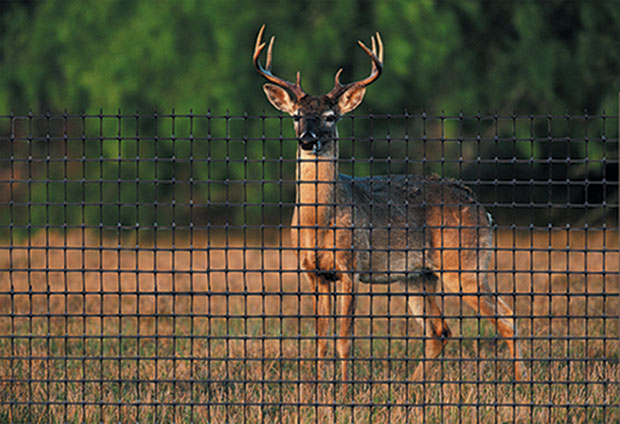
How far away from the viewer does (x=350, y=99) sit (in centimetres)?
830

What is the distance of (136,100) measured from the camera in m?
16.9

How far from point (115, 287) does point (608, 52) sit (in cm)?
969

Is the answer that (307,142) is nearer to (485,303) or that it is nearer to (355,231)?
(355,231)

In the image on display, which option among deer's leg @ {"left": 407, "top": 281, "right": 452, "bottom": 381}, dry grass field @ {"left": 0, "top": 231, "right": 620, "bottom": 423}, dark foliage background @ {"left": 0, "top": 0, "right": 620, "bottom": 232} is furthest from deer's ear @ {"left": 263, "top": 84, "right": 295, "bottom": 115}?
dark foliage background @ {"left": 0, "top": 0, "right": 620, "bottom": 232}

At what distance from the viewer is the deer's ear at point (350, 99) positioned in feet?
27.0

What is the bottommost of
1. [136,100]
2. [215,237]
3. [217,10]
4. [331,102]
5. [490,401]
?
[490,401]

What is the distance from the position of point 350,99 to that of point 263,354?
3.12 m

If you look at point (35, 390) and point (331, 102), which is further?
point (331, 102)

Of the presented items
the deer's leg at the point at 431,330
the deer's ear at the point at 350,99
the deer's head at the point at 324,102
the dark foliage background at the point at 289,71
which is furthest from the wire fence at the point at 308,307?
the deer's ear at the point at 350,99

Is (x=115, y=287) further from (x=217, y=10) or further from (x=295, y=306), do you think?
(x=217, y=10)

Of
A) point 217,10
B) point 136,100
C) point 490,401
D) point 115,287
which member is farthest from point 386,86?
point 490,401

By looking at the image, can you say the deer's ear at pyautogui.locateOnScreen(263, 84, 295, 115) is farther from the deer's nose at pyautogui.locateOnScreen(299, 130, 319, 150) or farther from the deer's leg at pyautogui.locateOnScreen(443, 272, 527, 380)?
the deer's leg at pyautogui.locateOnScreen(443, 272, 527, 380)

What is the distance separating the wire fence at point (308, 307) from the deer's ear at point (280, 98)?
41 cm

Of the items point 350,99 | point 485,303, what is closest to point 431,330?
point 485,303
